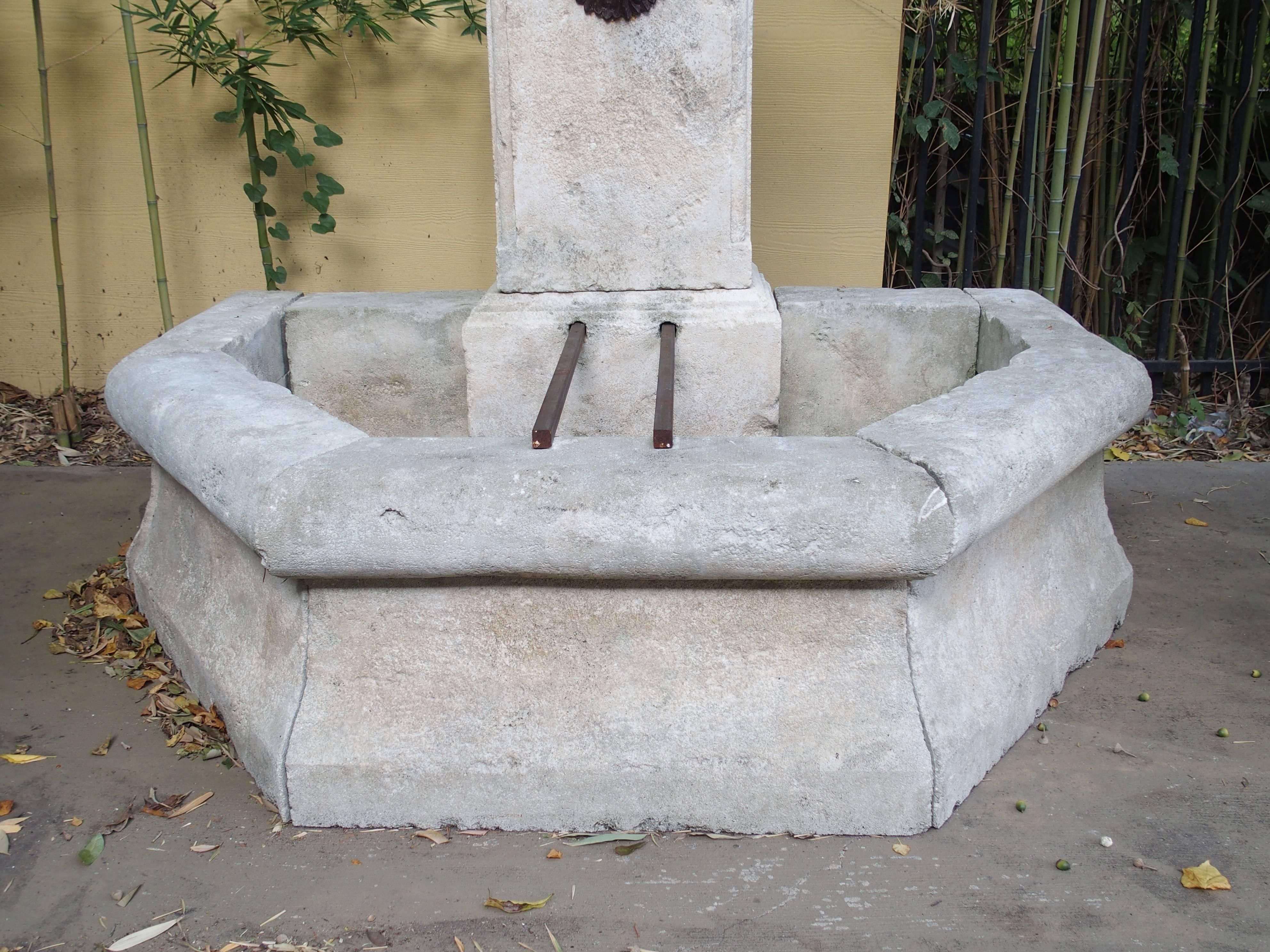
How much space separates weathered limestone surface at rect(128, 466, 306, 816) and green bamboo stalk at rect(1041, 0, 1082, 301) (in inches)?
109

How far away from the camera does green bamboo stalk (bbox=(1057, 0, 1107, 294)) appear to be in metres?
3.64

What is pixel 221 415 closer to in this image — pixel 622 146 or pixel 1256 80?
pixel 622 146

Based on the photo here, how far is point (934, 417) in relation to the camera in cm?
207

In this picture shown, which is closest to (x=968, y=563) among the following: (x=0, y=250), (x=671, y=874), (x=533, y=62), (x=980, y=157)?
(x=671, y=874)

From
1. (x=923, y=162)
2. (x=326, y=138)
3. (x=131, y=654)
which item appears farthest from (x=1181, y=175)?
(x=131, y=654)

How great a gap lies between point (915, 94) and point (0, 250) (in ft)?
11.3

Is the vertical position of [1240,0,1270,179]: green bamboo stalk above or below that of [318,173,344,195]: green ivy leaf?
above

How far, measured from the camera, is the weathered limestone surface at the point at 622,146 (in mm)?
2420

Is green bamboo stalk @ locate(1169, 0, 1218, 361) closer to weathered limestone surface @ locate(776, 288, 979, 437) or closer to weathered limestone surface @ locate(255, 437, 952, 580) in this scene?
weathered limestone surface @ locate(776, 288, 979, 437)

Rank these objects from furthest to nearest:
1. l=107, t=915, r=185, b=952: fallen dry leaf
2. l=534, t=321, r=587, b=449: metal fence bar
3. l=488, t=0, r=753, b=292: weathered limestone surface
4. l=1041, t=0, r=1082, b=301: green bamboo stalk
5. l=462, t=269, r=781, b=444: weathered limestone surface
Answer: l=1041, t=0, r=1082, b=301: green bamboo stalk, l=462, t=269, r=781, b=444: weathered limestone surface, l=488, t=0, r=753, b=292: weathered limestone surface, l=534, t=321, r=587, b=449: metal fence bar, l=107, t=915, r=185, b=952: fallen dry leaf

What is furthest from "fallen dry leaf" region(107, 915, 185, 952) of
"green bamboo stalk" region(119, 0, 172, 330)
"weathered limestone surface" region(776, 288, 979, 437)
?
"green bamboo stalk" region(119, 0, 172, 330)

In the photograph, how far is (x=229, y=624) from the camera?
2236mm

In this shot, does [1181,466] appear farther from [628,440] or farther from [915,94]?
[628,440]

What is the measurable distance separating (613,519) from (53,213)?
2.98 m
